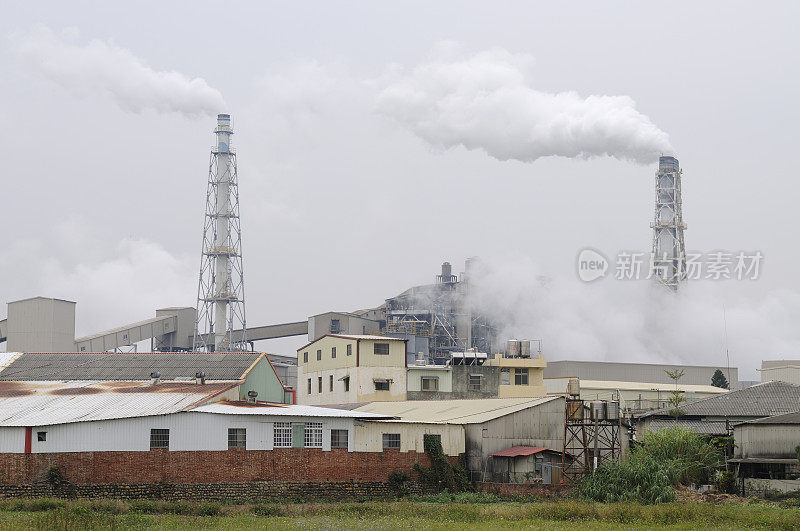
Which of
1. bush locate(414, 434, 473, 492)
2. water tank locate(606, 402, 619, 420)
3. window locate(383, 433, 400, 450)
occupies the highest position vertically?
water tank locate(606, 402, 619, 420)

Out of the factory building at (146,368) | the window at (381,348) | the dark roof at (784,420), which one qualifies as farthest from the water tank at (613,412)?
the window at (381,348)

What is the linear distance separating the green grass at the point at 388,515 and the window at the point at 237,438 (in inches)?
184

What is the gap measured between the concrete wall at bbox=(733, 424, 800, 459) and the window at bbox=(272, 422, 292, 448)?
20.0 meters

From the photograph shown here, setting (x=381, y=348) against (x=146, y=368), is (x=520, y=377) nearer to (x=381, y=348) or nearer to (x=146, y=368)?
(x=381, y=348)

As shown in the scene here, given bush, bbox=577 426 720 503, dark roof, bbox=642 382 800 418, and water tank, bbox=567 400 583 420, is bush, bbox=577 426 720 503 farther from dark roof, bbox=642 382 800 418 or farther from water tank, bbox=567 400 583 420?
dark roof, bbox=642 382 800 418

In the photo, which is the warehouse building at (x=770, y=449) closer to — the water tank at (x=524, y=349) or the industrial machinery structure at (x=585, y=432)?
the industrial machinery structure at (x=585, y=432)

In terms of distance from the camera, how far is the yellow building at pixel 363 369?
7019 centimetres

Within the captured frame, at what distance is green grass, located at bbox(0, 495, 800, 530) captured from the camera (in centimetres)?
3031

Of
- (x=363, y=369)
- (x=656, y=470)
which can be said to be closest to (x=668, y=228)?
(x=363, y=369)

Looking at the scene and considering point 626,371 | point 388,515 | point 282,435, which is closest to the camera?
point 388,515

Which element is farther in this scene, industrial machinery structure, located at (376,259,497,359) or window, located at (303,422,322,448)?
industrial machinery structure, located at (376,259,497,359)

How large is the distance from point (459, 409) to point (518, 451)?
305 inches

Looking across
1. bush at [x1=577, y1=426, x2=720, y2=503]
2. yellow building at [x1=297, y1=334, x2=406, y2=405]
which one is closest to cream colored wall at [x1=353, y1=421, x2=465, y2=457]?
bush at [x1=577, y1=426, x2=720, y2=503]

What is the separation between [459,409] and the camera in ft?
173
